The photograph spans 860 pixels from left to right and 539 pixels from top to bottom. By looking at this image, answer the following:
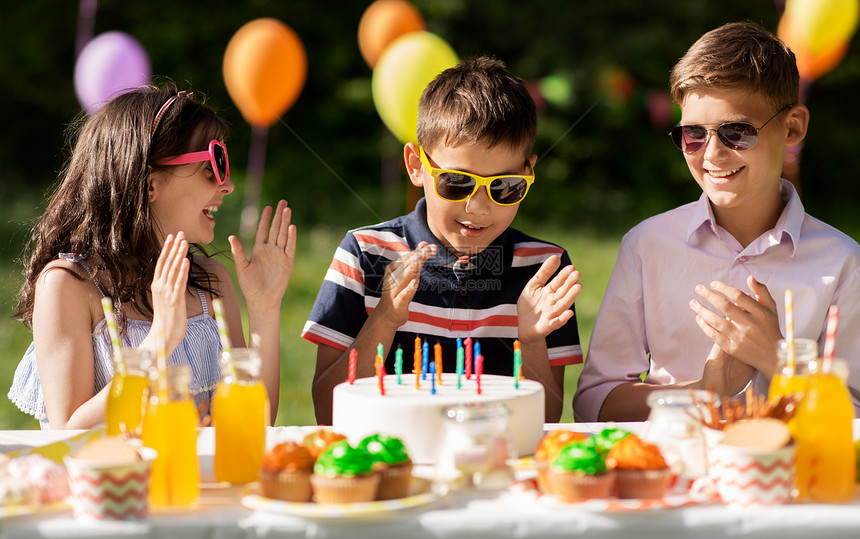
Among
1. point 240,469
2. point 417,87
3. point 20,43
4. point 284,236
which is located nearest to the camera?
point 240,469

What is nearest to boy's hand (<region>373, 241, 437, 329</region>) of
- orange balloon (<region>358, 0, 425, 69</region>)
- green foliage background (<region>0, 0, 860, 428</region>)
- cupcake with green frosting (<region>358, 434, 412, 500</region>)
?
cupcake with green frosting (<region>358, 434, 412, 500</region>)

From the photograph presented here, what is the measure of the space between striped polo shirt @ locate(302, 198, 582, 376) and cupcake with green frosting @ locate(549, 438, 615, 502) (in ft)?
3.77

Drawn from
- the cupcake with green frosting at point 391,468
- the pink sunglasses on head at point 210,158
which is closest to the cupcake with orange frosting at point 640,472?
the cupcake with green frosting at point 391,468

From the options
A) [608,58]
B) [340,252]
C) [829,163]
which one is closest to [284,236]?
[340,252]

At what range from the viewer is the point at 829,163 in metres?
12.6

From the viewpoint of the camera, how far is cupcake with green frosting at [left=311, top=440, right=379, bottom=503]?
1448mm

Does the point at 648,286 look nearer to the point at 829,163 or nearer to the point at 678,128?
the point at 678,128

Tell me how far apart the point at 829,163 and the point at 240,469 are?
41.1ft

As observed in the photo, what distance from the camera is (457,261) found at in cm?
272

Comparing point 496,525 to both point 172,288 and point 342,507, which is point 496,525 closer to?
point 342,507

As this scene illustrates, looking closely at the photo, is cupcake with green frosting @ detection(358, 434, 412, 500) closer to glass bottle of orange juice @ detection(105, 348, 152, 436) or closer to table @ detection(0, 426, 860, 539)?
table @ detection(0, 426, 860, 539)

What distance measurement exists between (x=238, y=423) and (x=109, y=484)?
0.94ft

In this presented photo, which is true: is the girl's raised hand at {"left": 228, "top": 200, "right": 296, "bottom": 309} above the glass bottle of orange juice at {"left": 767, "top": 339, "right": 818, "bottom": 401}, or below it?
above

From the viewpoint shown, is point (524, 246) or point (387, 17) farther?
point (387, 17)
